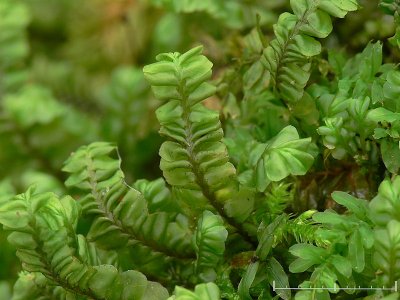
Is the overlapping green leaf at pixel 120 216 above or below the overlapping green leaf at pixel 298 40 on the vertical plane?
below

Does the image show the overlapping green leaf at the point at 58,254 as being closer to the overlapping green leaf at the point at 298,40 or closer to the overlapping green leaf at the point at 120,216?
the overlapping green leaf at the point at 120,216

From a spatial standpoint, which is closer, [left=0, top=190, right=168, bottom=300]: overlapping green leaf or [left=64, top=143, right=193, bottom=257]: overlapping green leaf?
[left=0, top=190, right=168, bottom=300]: overlapping green leaf

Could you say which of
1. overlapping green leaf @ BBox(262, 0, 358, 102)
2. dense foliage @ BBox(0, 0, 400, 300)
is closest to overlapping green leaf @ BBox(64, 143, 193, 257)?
dense foliage @ BBox(0, 0, 400, 300)

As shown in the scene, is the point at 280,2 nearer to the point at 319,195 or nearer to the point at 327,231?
the point at 319,195

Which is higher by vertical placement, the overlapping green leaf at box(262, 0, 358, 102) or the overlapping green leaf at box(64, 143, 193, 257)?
the overlapping green leaf at box(262, 0, 358, 102)

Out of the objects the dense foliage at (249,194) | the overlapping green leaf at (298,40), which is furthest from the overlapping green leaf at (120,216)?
the overlapping green leaf at (298,40)

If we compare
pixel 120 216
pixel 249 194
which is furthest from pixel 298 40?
pixel 120 216

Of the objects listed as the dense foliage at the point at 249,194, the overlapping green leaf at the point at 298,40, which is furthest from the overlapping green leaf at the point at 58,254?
the overlapping green leaf at the point at 298,40

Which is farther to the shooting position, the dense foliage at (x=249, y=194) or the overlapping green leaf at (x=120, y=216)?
the overlapping green leaf at (x=120, y=216)

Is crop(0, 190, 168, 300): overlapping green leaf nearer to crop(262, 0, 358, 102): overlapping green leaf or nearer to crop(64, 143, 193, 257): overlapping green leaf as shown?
crop(64, 143, 193, 257): overlapping green leaf

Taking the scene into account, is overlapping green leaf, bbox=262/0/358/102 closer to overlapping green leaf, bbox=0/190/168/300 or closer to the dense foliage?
the dense foliage

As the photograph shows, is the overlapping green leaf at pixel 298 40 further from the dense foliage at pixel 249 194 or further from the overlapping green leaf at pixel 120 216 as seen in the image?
the overlapping green leaf at pixel 120 216

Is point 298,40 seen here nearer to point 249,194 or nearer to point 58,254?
point 249,194
